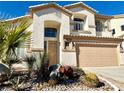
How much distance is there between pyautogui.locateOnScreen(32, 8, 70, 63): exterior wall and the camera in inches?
777

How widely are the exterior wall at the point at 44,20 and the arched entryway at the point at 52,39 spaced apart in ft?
1.89

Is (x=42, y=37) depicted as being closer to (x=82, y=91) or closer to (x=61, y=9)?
(x=61, y=9)

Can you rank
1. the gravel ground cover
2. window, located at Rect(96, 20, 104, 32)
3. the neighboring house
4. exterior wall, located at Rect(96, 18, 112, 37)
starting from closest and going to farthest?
the gravel ground cover < the neighboring house < exterior wall, located at Rect(96, 18, 112, 37) < window, located at Rect(96, 20, 104, 32)

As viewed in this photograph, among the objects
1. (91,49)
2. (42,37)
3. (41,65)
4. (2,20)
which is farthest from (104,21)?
(2,20)

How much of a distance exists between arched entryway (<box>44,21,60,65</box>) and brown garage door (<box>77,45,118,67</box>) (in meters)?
2.41

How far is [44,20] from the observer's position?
67.1ft

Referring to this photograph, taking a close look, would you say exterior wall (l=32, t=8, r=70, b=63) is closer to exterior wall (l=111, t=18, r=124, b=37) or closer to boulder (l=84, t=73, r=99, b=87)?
boulder (l=84, t=73, r=99, b=87)

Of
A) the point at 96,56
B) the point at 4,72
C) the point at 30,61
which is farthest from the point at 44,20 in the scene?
the point at 4,72

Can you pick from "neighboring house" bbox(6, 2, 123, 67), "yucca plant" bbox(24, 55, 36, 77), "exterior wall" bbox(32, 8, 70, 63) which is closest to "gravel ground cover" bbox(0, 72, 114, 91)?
"yucca plant" bbox(24, 55, 36, 77)

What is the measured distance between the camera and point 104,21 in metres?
26.4

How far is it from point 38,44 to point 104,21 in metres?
10.7

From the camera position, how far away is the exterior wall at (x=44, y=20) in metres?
19.7

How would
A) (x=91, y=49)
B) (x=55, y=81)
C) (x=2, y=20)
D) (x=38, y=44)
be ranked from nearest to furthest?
(x=2, y=20) < (x=55, y=81) < (x=38, y=44) < (x=91, y=49)

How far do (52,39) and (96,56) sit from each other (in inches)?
193
